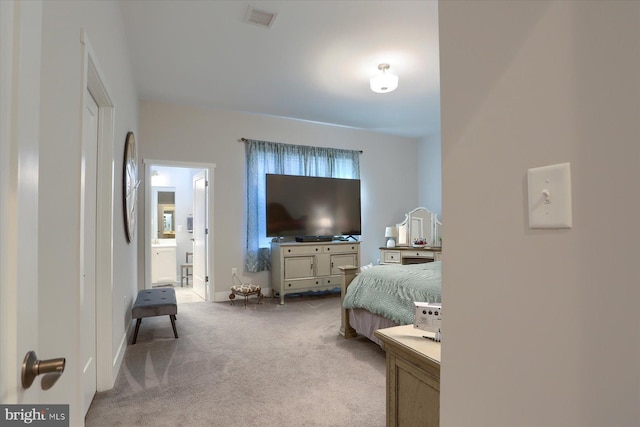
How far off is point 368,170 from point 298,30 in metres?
3.45

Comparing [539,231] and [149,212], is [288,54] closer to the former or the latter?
[149,212]

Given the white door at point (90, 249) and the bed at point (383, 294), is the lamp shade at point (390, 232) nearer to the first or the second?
the bed at point (383, 294)

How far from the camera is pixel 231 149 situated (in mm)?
5098

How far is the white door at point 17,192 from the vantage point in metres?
0.55

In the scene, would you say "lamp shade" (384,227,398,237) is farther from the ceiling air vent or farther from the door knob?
the door knob

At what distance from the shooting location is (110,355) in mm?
2352

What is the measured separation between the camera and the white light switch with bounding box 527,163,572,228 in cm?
57

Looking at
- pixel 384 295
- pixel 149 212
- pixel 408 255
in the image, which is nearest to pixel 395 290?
pixel 384 295

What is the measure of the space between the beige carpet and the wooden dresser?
2.39 ft

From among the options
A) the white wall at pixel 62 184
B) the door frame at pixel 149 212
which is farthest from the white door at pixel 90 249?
the door frame at pixel 149 212

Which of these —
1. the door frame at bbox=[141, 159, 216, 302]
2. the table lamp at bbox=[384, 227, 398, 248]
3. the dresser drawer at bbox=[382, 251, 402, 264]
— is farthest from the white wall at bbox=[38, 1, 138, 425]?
the table lamp at bbox=[384, 227, 398, 248]

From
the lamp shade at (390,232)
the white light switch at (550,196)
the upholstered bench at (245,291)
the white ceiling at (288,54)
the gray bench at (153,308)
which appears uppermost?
the white ceiling at (288,54)

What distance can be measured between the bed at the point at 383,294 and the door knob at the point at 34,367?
2072 millimetres

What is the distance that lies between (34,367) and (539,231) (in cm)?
94
